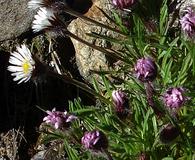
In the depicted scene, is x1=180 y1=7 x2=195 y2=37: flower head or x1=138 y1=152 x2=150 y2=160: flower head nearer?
x1=180 y1=7 x2=195 y2=37: flower head

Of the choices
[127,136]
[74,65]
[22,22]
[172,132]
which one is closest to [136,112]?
[127,136]

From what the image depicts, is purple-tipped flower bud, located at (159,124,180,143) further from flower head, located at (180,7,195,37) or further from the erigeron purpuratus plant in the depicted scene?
flower head, located at (180,7,195,37)

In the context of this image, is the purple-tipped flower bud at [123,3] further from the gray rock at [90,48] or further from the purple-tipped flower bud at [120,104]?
the gray rock at [90,48]

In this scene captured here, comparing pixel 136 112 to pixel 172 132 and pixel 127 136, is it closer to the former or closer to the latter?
pixel 127 136

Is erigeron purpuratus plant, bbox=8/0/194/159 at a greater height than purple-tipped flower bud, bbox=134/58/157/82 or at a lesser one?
lesser

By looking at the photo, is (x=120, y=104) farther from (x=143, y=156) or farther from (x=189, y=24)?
(x=189, y=24)

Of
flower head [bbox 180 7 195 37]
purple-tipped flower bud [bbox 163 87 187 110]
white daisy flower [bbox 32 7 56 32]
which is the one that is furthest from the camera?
white daisy flower [bbox 32 7 56 32]

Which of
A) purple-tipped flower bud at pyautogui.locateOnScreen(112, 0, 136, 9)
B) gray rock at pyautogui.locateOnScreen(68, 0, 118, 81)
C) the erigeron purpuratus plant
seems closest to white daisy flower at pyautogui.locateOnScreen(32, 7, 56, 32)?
the erigeron purpuratus plant
